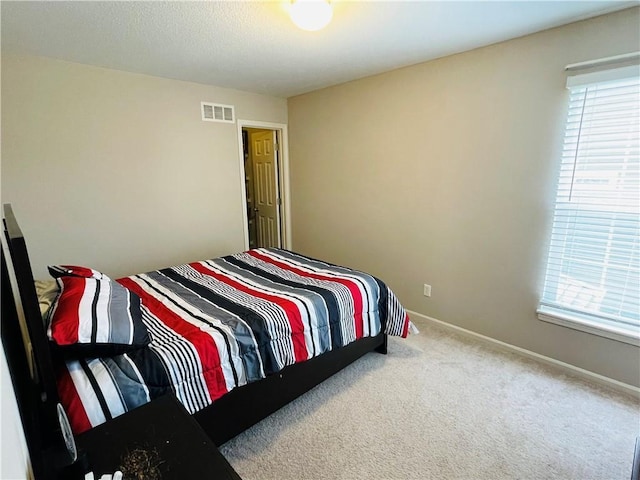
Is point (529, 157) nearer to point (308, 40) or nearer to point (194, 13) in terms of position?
point (308, 40)

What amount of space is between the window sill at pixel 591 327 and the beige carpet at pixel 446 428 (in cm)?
37

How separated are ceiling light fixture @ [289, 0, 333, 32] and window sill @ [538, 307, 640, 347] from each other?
2540 mm

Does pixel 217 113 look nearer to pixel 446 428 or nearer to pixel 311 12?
pixel 311 12

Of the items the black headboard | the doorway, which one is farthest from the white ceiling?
the black headboard

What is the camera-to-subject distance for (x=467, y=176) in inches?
109

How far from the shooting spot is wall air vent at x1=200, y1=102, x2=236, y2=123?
11.6 ft

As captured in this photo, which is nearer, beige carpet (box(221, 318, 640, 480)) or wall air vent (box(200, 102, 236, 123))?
beige carpet (box(221, 318, 640, 480))

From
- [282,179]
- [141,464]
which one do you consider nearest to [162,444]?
[141,464]

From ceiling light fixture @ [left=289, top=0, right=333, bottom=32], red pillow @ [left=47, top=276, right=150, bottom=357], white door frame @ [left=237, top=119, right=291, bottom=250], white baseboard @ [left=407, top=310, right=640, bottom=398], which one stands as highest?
ceiling light fixture @ [left=289, top=0, right=333, bottom=32]

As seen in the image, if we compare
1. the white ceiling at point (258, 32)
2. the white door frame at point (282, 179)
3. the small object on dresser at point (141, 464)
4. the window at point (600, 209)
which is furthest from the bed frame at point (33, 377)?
the white door frame at point (282, 179)

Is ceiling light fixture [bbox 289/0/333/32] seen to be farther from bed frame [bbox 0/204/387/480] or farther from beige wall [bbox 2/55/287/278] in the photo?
beige wall [bbox 2/55/287/278]

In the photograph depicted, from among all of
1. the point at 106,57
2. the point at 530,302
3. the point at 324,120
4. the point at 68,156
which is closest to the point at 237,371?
the point at 530,302

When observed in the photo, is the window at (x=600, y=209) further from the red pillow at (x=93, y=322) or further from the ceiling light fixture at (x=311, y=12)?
the red pillow at (x=93, y=322)

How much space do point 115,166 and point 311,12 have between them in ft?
7.58
